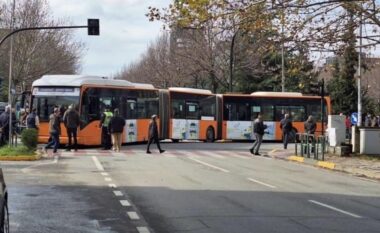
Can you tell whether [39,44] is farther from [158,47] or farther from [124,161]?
[124,161]

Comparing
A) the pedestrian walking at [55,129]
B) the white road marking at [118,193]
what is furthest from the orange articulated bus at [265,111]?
the white road marking at [118,193]

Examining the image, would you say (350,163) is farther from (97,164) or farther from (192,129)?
(192,129)

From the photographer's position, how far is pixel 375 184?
1755 cm

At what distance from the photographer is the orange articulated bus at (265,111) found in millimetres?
39531

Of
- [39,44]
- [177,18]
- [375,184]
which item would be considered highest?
[39,44]

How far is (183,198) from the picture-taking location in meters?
12.8

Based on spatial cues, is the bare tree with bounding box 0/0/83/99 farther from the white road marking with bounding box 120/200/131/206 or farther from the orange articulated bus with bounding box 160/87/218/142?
the white road marking with bounding box 120/200/131/206

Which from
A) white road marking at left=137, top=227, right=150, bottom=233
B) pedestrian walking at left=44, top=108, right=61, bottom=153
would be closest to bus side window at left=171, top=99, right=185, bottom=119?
pedestrian walking at left=44, top=108, right=61, bottom=153

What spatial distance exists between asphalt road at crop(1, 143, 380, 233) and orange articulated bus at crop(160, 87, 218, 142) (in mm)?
14849

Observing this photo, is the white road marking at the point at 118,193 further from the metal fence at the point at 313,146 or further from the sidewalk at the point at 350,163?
the metal fence at the point at 313,146

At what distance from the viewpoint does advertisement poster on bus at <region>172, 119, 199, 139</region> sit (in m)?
37.2

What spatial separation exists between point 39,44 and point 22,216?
4880 centimetres

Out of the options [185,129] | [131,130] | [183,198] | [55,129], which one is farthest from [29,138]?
[185,129]

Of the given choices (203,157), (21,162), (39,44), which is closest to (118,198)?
(21,162)
